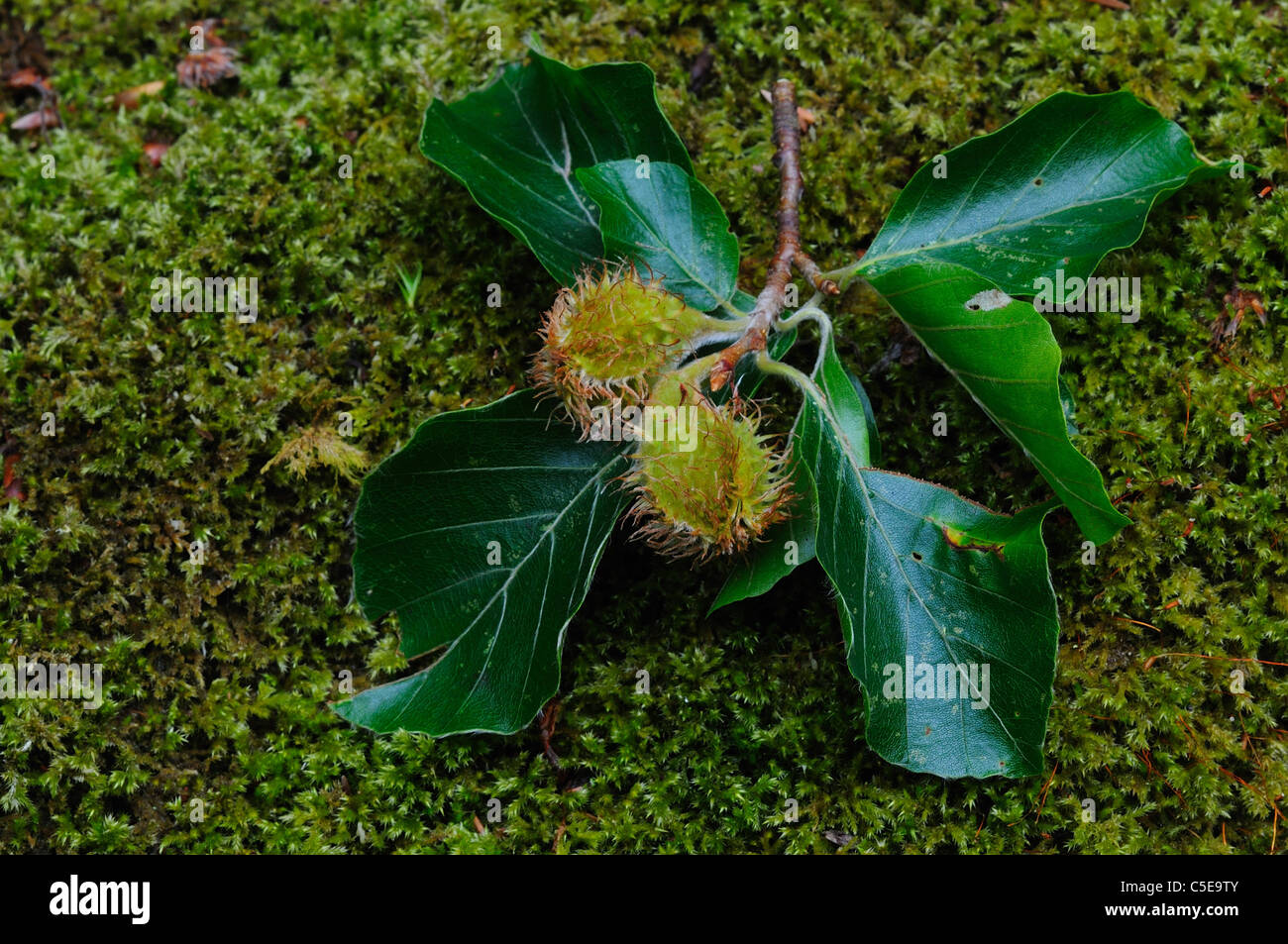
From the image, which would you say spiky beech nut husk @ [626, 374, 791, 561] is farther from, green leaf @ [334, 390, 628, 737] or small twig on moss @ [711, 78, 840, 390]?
green leaf @ [334, 390, 628, 737]

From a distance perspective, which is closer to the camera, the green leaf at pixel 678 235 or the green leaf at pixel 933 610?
the green leaf at pixel 933 610

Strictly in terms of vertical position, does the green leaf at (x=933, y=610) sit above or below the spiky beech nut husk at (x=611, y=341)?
below

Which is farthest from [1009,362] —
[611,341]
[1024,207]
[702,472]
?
[611,341]

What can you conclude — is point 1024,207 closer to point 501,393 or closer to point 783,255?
point 783,255

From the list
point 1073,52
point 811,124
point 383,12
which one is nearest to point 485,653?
point 811,124

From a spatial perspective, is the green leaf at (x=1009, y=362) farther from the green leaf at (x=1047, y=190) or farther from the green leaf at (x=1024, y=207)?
the green leaf at (x=1047, y=190)

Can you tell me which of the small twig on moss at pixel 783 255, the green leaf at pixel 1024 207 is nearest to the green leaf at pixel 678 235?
the small twig on moss at pixel 783 255
